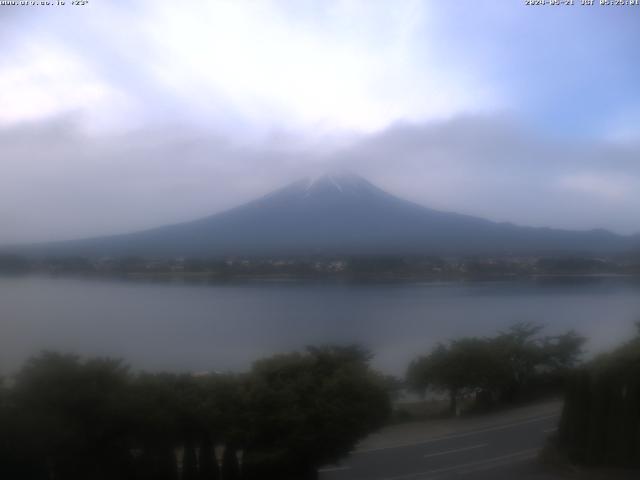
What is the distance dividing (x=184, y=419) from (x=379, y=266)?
242 inches

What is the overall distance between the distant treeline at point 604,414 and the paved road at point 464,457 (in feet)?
1.21

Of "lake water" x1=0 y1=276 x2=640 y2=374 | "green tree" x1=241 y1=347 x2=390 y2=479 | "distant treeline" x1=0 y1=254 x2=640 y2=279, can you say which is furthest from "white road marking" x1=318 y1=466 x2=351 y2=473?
"distant treeline" x1=0 y1=254 x2=640 y2=279

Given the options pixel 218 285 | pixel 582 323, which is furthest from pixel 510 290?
pixel 218 285

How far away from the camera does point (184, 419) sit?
737cm

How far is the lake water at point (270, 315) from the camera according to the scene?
796 cm

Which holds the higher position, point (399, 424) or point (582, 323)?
point (582, 323)

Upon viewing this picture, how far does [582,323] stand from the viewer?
11.4m

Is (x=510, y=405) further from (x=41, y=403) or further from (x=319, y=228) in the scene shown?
(x=319, y=228)

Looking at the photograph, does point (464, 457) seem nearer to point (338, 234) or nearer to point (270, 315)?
point (270, 315)

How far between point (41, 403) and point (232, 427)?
6.39ft

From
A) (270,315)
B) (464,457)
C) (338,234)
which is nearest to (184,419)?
(464,457)

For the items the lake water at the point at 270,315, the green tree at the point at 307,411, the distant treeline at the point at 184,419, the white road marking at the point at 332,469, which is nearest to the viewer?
the distant treeline at the point at 184,419

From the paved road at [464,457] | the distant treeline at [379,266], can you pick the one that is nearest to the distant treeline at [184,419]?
the paved road at [464,457]

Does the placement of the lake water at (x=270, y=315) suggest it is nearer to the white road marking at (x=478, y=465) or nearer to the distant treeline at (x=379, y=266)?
the distant treeline at (x=379, y=266)
